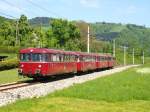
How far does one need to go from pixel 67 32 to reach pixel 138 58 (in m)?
64.0

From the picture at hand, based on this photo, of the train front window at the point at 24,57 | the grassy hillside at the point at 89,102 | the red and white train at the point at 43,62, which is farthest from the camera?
the train front window at the point at 24,57

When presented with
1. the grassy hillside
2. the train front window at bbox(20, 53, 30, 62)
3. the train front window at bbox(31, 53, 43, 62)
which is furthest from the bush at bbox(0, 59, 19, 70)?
the grassy hillside

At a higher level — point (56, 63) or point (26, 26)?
point (26, 26)

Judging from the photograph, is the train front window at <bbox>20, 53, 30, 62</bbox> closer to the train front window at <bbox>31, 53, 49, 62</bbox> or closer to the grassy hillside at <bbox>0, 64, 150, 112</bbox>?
the train front window at <bbox>31, 53, 49, 62</bbox>

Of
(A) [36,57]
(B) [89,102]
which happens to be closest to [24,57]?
(A) [36,57]

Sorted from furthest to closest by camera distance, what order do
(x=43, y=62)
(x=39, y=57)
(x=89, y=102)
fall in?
1. (x=39, y=57)
2. (x=43, y=62)
3. (x=89, y=102)

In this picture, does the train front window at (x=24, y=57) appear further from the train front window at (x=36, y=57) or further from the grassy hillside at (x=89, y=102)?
the grassy hillside at (x=89, y=102)

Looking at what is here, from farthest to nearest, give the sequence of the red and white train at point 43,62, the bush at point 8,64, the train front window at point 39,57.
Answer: the bush at point 8,64
the train front window at point 39,57
the red and white train at point 43,62

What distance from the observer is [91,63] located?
190ft

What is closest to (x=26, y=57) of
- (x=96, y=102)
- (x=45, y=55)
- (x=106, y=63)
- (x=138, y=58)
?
(x=45, y=55)

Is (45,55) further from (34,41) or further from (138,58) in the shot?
(138,58)

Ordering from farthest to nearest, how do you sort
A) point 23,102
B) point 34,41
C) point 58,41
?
1. point 58,41
2. point 34,41
3. point 23,102

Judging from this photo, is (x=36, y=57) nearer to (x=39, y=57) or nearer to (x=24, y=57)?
(x=39, y=57)

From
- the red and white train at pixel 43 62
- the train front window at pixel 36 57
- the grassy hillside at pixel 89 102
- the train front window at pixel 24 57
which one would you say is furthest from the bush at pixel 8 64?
the grassy hillside at pixel 89 102
